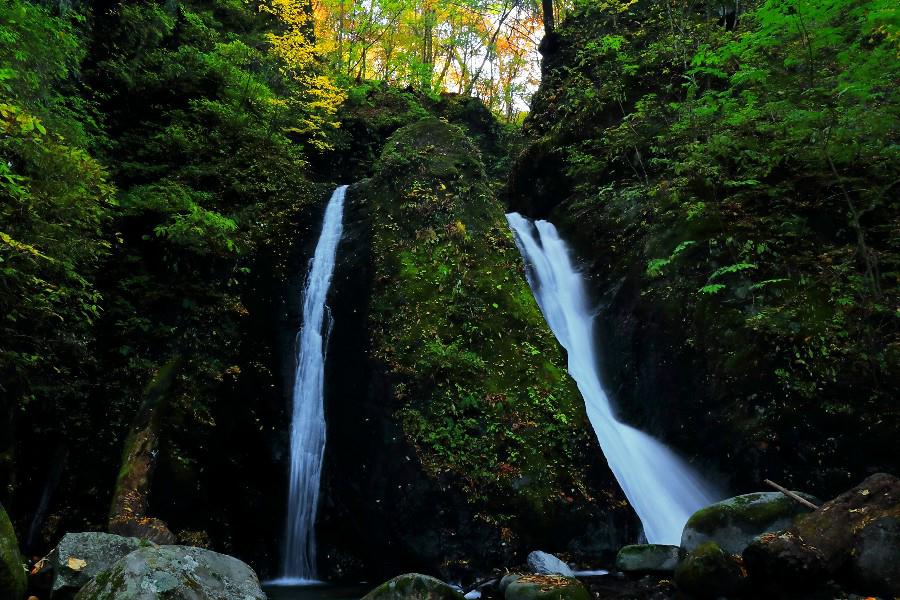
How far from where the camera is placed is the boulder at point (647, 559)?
19.2 feet

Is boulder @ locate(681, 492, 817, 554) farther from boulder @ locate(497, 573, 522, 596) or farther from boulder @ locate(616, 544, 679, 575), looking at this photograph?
boulder @ locate(497, 573, 522, 596)

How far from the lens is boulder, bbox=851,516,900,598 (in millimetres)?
4445

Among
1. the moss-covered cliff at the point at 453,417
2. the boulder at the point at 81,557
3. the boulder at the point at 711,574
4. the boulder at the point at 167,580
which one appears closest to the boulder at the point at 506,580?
the moss-covered cliff at the point at 453,417

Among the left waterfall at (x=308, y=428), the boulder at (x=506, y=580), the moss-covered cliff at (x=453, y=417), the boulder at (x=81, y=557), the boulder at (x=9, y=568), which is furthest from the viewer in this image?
the left waterfall at (x=308, y=428)

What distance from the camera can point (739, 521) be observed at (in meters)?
5.75

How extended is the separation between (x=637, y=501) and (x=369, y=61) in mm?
23764

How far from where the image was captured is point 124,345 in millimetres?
7945

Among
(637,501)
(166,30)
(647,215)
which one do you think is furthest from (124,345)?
(647,215)

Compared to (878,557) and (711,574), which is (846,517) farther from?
(711,574)

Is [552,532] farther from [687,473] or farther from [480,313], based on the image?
[480,313]

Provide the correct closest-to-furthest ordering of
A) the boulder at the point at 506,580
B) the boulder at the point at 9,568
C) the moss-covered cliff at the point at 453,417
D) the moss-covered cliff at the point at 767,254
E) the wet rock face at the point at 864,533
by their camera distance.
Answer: the boulder at the point at 9,568
the wet rock face at the point at 864,533
the boulder at the point at 506,580
the moss-covered cliff at the point at 453,417
the moss-covered cliff at the point at 767,254

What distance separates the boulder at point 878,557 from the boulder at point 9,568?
7.26m

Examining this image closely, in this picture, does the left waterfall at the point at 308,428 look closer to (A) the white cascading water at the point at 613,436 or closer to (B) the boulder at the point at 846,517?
(A) the white cascading water at the point at 613,436

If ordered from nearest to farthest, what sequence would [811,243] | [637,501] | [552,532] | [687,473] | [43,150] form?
[43,150] → [552,532] → [637,501] → [687,473] → [811,243]
